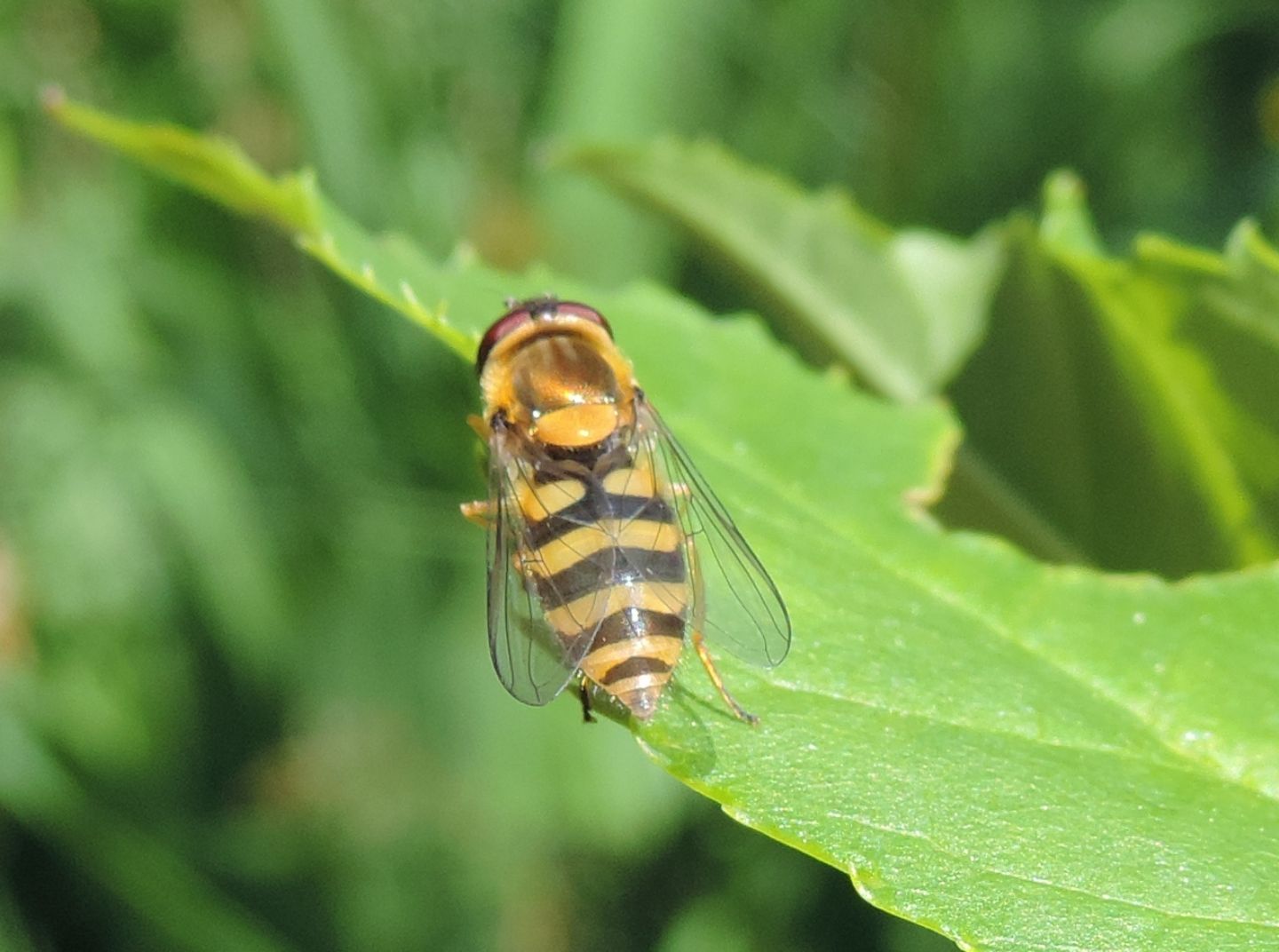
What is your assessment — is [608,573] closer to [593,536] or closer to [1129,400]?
[593,536]

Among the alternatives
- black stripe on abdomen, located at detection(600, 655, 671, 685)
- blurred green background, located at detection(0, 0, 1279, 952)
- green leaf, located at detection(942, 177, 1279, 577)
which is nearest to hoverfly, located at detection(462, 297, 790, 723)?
black stripe on abdomen, located at detection(600, 655, 671, 685)

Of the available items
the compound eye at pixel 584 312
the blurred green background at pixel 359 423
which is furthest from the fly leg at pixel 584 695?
the blurred green background at pixel 359 423

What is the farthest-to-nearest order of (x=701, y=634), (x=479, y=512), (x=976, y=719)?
(x=479, y=512) → (x=701, y=634) → (x=976, y=719)

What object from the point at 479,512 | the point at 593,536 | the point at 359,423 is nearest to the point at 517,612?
the point at 593,536

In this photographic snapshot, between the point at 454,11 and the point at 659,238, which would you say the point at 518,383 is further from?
the point at 454,11

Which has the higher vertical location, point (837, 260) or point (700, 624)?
A: point (837, 260)

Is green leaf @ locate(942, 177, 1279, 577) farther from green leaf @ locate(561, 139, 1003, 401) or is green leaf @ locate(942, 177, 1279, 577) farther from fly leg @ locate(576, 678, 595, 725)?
fly leg @ locate(576, 678, 595, 725)
